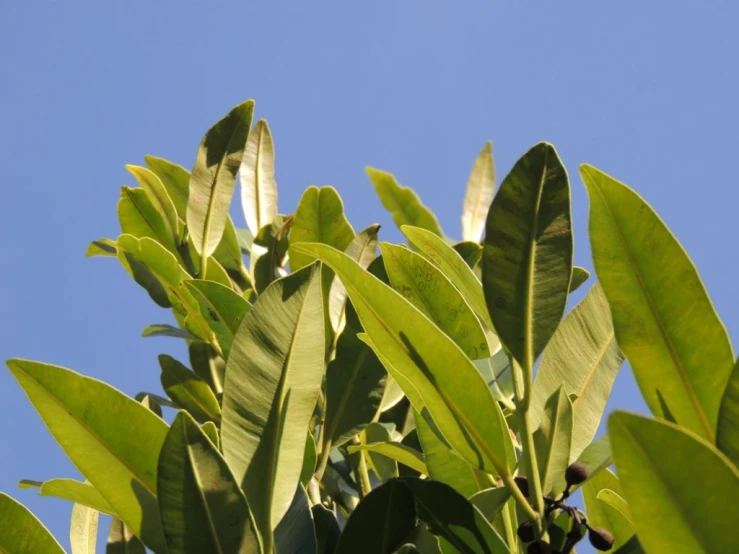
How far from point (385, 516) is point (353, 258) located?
21.7 inches

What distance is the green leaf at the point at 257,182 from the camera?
6.38 ft

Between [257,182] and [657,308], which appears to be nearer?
[657,308]

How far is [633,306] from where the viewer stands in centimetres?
86

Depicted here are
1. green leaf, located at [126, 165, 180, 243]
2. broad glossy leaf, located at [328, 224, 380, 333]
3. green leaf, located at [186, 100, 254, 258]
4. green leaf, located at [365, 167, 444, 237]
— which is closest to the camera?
broad glossy leaf, located at [328, 224, 380, 333]

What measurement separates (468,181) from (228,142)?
900 mm

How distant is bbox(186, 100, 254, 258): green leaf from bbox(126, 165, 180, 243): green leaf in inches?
4.9

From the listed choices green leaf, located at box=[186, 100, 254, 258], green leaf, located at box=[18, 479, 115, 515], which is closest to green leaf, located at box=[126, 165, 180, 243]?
green leaf, located at box=[186, 100, 254, 258]

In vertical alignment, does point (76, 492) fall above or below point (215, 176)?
below

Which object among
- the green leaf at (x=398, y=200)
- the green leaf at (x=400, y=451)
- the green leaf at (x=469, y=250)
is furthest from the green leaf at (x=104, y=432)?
the green leaf at (x=398, y=200)

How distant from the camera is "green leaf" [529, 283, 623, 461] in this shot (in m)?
1.10

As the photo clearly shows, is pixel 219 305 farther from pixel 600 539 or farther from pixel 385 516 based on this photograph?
pixel 600 539

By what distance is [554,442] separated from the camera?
3.12 feet

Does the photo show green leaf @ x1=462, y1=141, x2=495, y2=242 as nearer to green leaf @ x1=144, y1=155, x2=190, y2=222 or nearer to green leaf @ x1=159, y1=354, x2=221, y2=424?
green leaf @ x1=144, y1=155, x2=190, y2=222

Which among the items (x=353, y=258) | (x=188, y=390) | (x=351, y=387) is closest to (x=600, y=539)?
(x=351, y=387)
